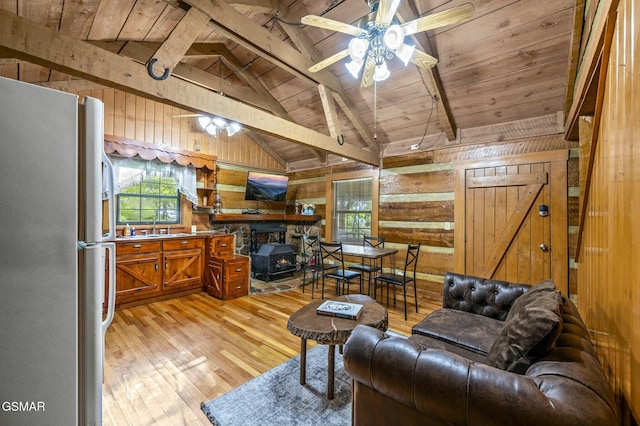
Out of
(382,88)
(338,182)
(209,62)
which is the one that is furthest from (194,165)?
(382,88)

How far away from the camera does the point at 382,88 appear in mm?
3975

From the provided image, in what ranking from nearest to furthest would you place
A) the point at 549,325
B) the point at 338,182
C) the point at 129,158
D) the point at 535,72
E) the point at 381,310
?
1. the point at 549,325
2. the point at 381,310
3. the point at 535,72
4. the point at 129,158
5. the point at 338,182

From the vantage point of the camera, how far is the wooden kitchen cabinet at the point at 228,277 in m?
4.16

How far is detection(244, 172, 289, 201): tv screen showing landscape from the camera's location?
5.76 meters

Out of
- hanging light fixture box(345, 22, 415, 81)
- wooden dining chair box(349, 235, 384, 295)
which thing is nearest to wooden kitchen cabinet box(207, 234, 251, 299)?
wooden dining chair box(349, 235, 384, 295)

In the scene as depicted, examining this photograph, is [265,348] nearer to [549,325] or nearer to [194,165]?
[549,325]

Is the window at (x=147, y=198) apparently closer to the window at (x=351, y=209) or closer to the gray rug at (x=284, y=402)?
the window at (x=351, y=209)

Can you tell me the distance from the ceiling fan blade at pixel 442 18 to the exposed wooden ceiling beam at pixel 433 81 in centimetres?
99

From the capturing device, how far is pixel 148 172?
4559mm

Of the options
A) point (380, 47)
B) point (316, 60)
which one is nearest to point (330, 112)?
point (316, 60)

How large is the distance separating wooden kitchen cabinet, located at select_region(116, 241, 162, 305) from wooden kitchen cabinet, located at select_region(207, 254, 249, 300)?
0.73 metres

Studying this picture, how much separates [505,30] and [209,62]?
4103mm

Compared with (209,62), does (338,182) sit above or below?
below

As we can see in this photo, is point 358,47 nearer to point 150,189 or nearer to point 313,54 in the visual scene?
point 313,54
